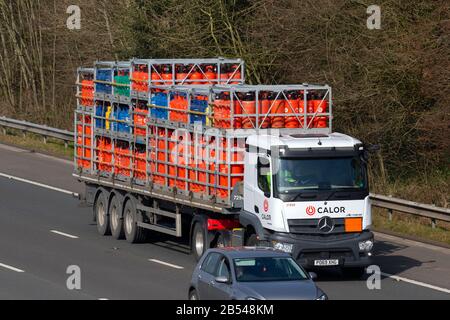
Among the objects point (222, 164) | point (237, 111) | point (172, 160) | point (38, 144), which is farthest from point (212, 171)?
point (38, 144)

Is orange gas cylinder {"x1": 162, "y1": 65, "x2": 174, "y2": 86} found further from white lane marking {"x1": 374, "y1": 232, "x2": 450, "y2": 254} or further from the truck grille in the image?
the truck grille

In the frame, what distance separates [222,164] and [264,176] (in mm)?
1432

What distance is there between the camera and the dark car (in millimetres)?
18703

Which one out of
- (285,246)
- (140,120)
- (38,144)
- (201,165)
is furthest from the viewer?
(38,144)

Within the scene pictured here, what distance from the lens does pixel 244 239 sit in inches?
990

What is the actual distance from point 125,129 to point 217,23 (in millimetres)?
12090

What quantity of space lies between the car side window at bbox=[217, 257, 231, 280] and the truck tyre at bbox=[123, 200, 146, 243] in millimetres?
9245

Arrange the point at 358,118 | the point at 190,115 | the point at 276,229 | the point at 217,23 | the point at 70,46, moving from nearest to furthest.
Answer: the point at 276,229
the point at 190,115
the point at 358,118
the point at 217,23
the point at 70,46

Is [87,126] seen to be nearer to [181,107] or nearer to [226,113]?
[181,107]

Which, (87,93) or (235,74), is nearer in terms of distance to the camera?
(235,74)

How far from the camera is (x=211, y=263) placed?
19953 millimetres
